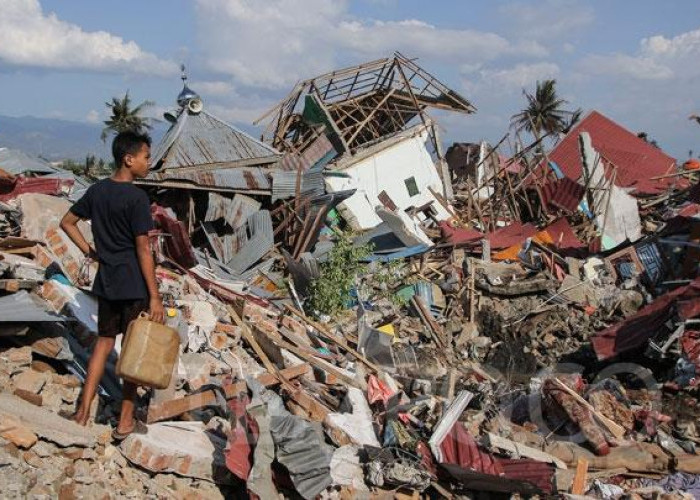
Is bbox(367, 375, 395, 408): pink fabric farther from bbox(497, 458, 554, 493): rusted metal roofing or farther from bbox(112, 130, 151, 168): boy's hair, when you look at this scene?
bbox(112, 130, 151, 168): boy's hair

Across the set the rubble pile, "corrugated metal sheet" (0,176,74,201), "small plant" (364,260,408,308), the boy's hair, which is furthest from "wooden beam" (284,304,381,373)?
"corrugated metal sheet" (0,176,74,201)

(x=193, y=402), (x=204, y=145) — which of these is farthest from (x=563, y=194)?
(x=193, y=402)

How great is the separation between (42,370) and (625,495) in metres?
4.75

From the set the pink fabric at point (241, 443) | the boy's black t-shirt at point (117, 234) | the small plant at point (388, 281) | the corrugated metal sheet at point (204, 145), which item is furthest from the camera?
the corrugated metal sheet at point (204, 145)

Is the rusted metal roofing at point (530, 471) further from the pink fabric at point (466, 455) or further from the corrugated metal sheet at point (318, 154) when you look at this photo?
the corrugated metal sheet at point (318, 154)

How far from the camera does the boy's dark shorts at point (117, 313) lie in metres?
4.22

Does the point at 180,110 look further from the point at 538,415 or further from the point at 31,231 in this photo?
the point at 538,415

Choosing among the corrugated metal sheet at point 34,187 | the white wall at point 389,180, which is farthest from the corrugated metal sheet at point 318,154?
the corrugated metal sheet at point 34,187

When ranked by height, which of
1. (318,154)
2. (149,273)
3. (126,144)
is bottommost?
(149,273)

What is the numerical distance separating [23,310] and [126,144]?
5.55 feet

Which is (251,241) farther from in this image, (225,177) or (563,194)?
(563,194)

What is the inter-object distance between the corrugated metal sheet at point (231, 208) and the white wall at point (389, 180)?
427 cm

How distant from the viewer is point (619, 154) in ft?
79.1

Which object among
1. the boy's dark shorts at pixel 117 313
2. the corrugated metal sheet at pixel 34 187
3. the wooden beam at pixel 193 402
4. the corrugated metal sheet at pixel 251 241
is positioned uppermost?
the corrugated metal sheet at pixel 34 187
